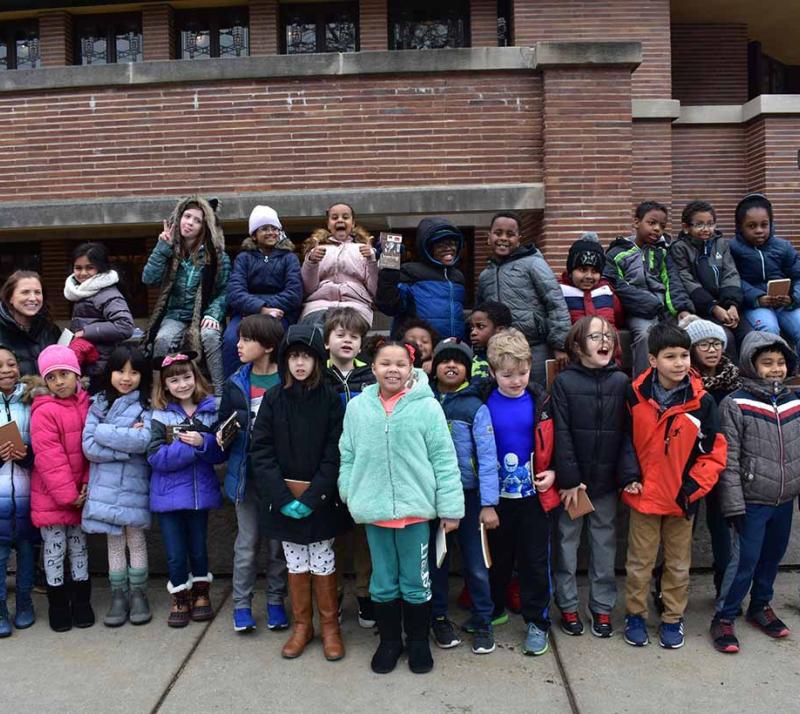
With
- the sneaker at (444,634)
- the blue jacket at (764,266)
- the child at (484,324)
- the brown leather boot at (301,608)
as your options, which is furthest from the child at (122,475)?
the blue jacket at (764,266)

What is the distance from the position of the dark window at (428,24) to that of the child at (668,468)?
334 inches

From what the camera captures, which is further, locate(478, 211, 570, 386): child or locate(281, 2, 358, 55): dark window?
locate(281, 2, 358, 55): dark window

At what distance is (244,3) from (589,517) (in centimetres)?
999

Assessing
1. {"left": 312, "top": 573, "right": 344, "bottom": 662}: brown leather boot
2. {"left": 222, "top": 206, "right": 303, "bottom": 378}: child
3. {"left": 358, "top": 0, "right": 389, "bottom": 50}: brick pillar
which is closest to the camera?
{"left": 312, "top": 573, "right": 344, "bottom": 662}: brown leather boot

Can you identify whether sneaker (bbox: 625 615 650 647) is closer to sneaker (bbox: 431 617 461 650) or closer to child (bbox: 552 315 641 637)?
child (bbox: 552 315 641 637)

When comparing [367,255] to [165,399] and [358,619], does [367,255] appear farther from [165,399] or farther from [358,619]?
[358,619]

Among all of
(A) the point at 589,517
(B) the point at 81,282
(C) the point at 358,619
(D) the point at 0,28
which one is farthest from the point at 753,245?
(D) the point at 0,28

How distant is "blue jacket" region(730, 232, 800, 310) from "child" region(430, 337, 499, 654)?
256 centimetres

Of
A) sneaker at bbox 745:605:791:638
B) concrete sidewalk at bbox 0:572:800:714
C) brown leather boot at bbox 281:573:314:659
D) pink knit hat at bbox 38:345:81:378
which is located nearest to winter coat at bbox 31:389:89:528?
pink knit hat at bbox 38:345:81:378

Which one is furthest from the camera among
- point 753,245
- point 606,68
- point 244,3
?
point 244,3

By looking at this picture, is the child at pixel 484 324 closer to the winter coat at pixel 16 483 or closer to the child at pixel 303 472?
the child at pixel 303 472

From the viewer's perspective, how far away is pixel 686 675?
3289mm

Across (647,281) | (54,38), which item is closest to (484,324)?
(647,281)

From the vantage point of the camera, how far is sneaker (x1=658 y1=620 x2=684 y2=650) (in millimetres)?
3545
